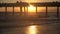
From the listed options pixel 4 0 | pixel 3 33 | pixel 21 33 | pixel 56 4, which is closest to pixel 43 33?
pixel 21 33

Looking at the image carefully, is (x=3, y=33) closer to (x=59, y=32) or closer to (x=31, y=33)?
(x=31, y=33)

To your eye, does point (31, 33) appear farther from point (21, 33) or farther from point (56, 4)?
point (56, 4)

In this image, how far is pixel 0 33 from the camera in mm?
16344

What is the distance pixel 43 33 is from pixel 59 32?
1.12 metres

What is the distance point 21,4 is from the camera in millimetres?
37719

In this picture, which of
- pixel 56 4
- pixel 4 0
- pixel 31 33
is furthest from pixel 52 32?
pixel 4 0

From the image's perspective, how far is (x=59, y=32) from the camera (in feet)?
54.1

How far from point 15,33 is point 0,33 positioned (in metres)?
0.97

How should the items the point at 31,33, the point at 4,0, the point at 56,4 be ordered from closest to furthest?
the point at 31,33 → the point at 56,4 → the point at 4,0

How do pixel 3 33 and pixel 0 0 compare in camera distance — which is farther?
pixel 0 0

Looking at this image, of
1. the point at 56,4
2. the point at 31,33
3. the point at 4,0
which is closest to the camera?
the point at 31,33

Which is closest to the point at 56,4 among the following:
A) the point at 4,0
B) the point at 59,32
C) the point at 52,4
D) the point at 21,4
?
the point at 52,4

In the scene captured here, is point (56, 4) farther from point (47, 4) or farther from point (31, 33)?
point (31, 33)

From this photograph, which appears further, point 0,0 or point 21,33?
point 0,0
